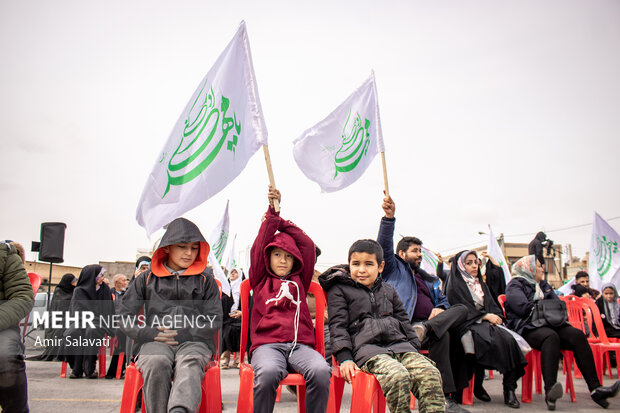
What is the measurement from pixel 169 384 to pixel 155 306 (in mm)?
671

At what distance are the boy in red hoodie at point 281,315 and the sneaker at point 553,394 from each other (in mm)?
2875

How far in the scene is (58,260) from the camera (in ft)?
33.6

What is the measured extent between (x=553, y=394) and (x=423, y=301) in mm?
1556

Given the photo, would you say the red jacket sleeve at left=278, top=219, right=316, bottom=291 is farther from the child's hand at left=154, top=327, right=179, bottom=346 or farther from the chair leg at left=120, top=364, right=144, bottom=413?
the chair leg at left=120, top=364, right=144, bottom=413

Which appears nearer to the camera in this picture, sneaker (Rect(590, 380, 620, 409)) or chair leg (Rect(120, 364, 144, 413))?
chair leg (Rect(120, 364, 144, 413))

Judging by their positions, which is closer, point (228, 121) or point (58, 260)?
point (228, 121)

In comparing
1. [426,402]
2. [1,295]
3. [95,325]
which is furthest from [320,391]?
[95,325]

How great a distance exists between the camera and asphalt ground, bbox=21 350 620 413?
4.48 metres

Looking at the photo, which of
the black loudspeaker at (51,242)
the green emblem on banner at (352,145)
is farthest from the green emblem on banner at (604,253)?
the black loudspeaker at (51,242)

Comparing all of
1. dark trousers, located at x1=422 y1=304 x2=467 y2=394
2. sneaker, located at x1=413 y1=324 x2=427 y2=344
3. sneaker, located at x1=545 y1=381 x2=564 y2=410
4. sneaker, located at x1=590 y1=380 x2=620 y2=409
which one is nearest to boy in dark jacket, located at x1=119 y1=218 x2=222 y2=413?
sneaker, located at x1=413 y1=324 x2=427 y2=344

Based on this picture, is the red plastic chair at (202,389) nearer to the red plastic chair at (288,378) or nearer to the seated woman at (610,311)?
the red plastic chair at (288,378)

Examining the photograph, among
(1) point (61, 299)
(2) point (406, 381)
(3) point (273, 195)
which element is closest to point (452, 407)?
(2) point (406, 381)

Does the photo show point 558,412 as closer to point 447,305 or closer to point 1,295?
point 447,305

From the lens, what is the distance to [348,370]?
3.01 metres
